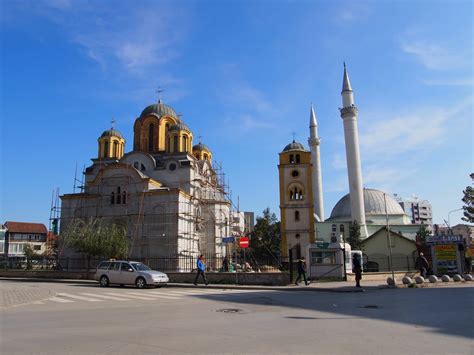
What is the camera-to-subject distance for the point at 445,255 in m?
24.4

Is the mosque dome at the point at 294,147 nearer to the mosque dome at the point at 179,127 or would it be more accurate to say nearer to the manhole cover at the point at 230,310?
the mosque dome at the point at 179,127

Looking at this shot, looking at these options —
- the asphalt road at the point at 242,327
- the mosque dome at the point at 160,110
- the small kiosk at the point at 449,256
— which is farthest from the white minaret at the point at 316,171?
the asphalt road at the point at 242,327

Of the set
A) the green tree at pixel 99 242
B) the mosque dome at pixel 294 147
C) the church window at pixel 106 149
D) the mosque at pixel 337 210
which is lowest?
the green tree at pixel 99 242

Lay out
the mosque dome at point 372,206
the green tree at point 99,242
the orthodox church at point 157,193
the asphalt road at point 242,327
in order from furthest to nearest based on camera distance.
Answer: the mosque dome at point 372,206 → the orthodox church at point 157,193 → the green tree at point 99,242 → the asphalt road at point 242,327

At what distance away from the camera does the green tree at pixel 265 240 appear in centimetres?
5084

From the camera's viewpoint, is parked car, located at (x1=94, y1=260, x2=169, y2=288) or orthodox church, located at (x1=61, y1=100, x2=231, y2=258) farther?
orthodox church, located at (x1=61, y1=100, x2=231, y2=258)

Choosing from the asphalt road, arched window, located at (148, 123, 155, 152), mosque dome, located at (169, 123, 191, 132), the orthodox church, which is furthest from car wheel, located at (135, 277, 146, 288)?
arched window, located at (148, 123, 155, 152)

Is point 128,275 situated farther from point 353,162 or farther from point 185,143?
point 353,162

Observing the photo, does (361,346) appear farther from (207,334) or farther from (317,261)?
(317,261)

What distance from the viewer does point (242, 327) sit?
8508 mm

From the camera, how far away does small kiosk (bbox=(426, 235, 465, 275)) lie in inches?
956

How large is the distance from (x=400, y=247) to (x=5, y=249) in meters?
60.3

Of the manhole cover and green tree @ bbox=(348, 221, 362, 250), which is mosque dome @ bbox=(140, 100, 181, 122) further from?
the manhole cover

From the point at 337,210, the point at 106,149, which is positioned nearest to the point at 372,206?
the point at 337,210
